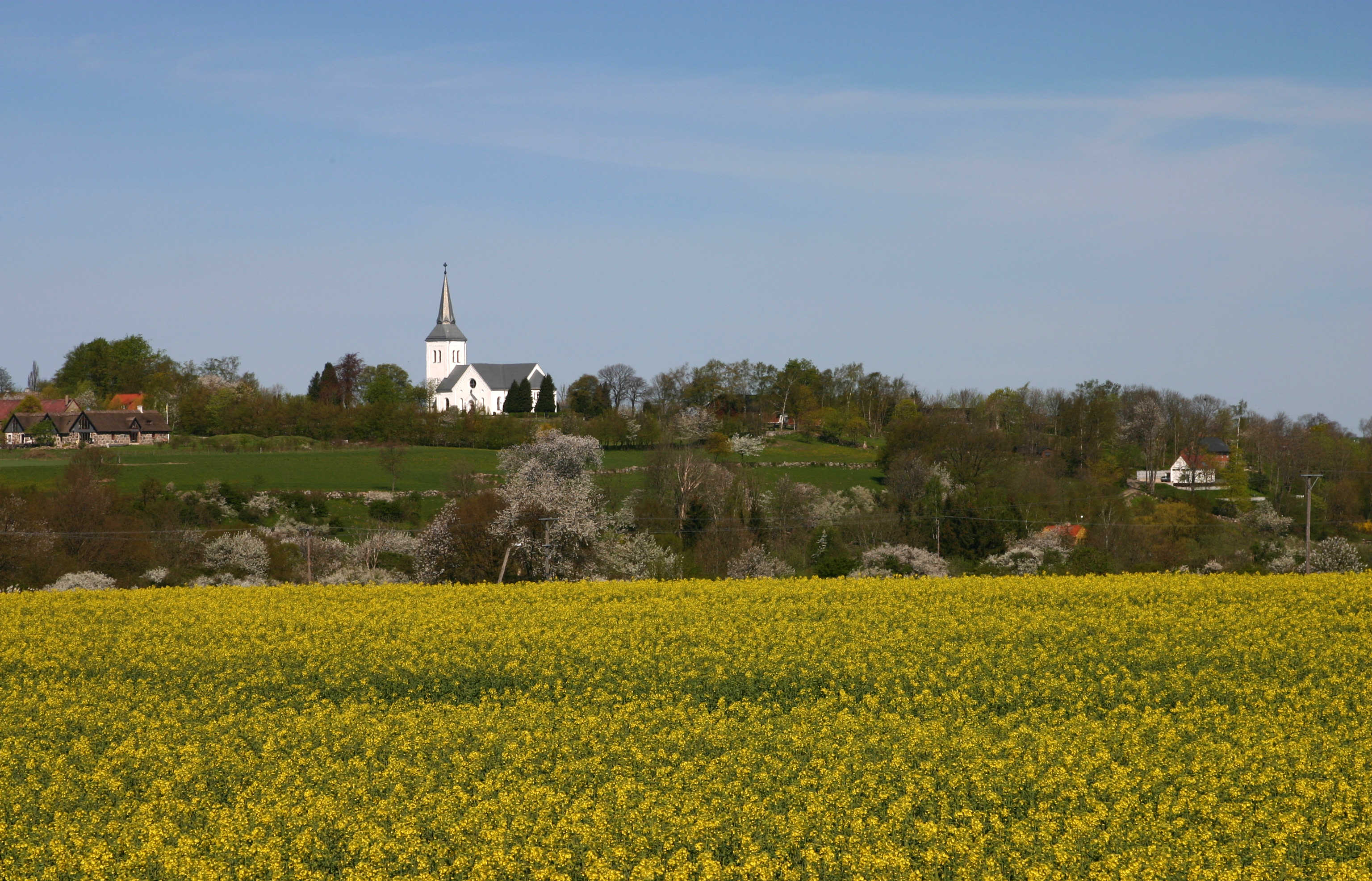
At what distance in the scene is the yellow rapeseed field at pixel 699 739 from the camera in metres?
8.71

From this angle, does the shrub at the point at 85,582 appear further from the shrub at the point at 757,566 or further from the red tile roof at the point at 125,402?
the red tile roof at the point at 125,402

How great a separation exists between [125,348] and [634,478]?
96.6 meters

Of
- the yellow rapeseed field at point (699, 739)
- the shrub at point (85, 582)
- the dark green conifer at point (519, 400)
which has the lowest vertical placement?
the shrub at point (85, 582)

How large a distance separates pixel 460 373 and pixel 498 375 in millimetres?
6125

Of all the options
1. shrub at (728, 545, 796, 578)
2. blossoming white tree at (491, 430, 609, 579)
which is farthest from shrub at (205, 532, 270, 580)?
shrub at (728, 545, 796, 578)

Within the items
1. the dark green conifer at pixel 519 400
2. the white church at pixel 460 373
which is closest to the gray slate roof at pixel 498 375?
the white church at pixel 460 373

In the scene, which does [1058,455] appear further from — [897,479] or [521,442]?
[521,442]

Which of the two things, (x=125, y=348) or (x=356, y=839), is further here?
(x=125, y=348)

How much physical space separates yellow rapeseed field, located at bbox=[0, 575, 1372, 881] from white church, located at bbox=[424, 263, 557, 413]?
466 ft

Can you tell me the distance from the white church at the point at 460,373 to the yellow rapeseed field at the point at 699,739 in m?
142

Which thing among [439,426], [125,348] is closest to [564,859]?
[439,426]

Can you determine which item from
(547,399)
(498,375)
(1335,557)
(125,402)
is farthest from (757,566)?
(498,375)

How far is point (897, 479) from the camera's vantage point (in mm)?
64750

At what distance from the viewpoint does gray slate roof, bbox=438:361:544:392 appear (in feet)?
547
